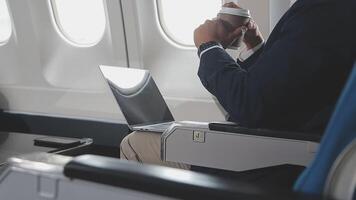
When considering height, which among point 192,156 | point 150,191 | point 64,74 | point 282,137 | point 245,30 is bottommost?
point 64,74

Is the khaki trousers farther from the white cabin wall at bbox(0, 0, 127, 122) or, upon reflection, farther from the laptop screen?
the white cabin wall at bbox(0, 0, 127, 122)

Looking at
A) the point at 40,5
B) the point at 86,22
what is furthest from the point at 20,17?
the point at 86,22

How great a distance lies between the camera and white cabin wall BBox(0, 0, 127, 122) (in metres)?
3.72

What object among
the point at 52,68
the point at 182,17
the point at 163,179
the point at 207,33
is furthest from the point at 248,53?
the point at 52,68

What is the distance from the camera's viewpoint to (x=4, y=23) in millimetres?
4152

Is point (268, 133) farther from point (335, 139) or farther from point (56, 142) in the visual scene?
point (56, 142)

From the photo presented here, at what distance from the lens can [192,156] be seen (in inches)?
63.9

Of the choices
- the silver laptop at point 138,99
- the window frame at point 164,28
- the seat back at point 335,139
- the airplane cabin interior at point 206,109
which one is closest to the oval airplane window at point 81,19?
the airplane cabin interior at point 206,109

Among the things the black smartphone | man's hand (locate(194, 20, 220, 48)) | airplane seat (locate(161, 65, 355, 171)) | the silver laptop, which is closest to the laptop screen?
the silver laptop

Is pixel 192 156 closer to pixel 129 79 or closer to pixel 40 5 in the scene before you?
pixel 129 79

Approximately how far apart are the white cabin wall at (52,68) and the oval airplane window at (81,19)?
0.06 meters

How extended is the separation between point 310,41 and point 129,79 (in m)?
0.93

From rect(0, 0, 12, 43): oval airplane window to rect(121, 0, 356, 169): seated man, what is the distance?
306 centimetres

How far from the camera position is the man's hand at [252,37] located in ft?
5.97
